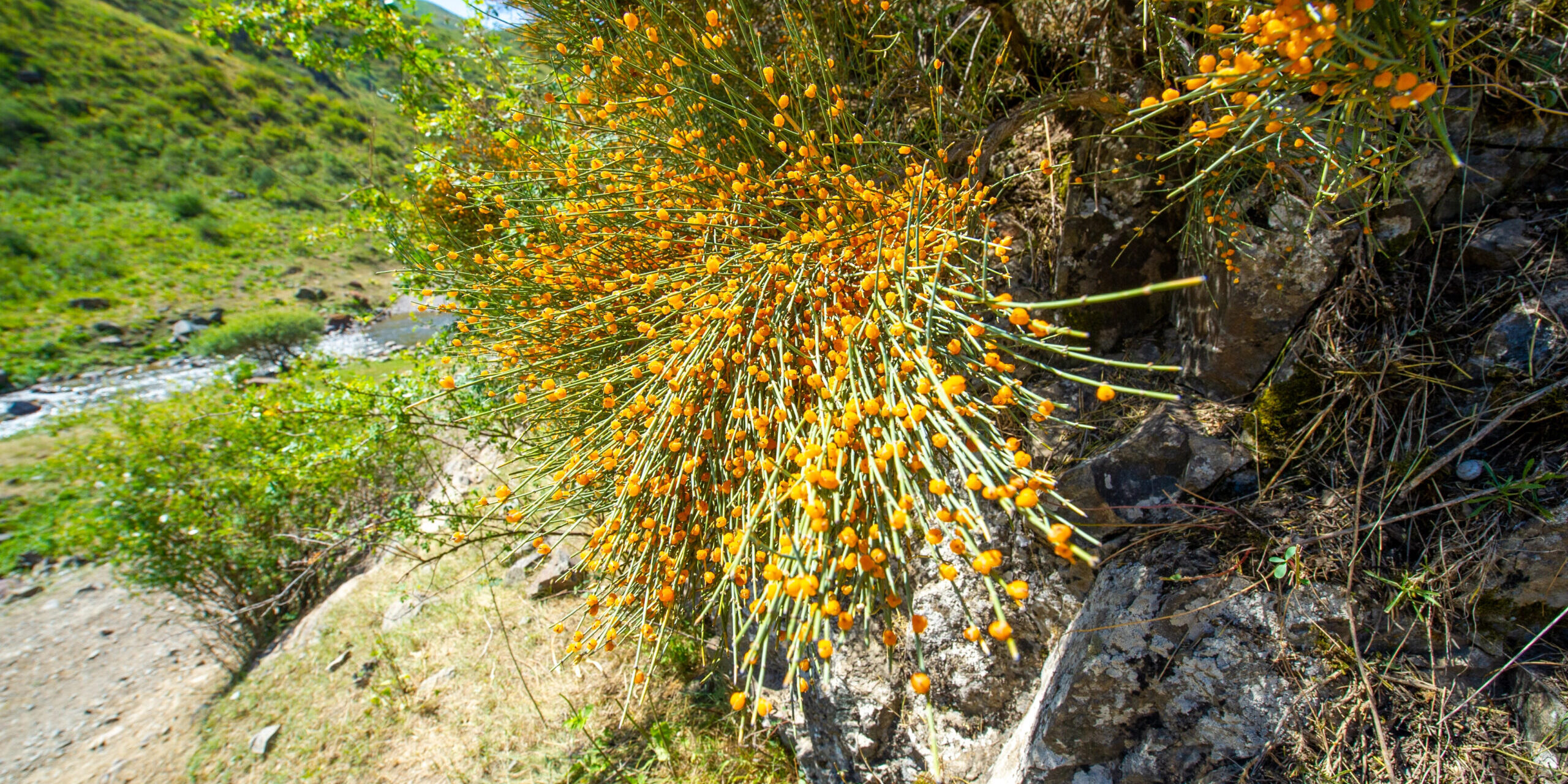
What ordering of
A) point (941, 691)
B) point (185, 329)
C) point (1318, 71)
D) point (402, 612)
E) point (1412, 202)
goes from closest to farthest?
point (1318, 71)
point (1412, 202)
point (941, 691)
point (402, 612)
point (185, 329)

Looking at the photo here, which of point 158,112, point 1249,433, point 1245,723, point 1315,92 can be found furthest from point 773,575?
point 158,112

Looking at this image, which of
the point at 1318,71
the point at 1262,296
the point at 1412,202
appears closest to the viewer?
the point at 1318,71

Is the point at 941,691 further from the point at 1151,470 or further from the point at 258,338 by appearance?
the point at 258,338

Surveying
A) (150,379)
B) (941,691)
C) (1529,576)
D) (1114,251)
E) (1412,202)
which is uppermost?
(1412,202)

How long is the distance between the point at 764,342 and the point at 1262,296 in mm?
1560

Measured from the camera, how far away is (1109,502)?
72.2 inches

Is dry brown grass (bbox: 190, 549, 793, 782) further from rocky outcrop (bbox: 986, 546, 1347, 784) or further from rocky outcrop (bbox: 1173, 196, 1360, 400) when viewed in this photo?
rocky outcrop (bbox: 1173, 196, 1360, 400)

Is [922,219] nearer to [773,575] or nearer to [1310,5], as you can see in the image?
[1310,5]

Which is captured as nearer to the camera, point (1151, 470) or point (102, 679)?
point (1151, 470)

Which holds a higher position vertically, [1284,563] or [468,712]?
[1284,563]

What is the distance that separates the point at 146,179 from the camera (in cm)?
2948

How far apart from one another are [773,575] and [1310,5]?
4.21 ft

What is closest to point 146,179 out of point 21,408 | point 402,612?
point 21,408

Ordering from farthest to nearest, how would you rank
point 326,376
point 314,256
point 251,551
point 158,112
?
point 158,112
point 314,256
point 251,551
point 326,376
